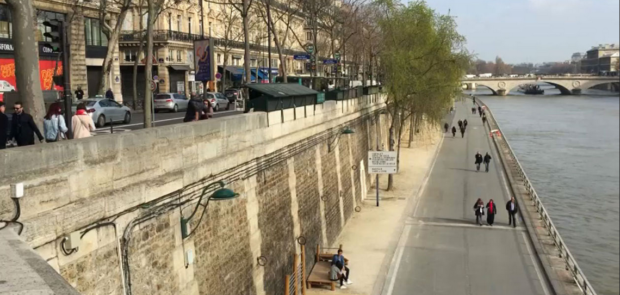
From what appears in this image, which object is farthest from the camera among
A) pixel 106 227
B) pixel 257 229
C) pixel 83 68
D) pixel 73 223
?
pixel 83 68

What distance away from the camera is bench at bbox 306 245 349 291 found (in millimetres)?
16891

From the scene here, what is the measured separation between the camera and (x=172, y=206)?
9.68 m

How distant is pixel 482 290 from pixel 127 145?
1263cm

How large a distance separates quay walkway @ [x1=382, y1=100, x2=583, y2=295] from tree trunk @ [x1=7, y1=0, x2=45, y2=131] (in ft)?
36.4

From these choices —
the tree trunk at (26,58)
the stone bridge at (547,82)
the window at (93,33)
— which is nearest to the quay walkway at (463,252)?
the tree trunk at (26,58)

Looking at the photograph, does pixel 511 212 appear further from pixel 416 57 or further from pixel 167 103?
pixel 167 103

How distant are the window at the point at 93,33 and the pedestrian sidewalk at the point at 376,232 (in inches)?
849

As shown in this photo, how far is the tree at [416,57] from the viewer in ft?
108

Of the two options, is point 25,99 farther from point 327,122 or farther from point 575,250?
point 575,250

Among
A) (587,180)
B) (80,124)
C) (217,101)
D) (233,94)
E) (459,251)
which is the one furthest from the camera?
(233,94)

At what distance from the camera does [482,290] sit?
17141 mm

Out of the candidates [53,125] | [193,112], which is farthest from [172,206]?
[193,112]

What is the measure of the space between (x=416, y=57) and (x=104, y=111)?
18.6 meters

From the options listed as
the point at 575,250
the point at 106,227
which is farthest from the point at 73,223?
the point at 575,250
